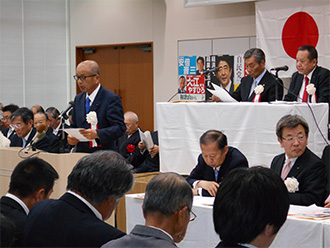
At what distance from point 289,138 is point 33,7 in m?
6.58

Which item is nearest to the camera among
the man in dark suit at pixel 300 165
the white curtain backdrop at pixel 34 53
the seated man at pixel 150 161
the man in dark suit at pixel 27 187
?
the man in dark suit at pixel 27 187

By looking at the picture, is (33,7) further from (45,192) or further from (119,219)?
(45,192)

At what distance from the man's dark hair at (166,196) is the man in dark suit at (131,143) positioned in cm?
352

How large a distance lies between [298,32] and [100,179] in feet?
16.4

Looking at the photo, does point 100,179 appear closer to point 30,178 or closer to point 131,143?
point 30,178

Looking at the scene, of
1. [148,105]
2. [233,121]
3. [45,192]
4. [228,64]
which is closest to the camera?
[45,192]

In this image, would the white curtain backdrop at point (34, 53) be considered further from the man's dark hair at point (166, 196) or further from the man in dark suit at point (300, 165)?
the man's dark hair at point (166, 196)

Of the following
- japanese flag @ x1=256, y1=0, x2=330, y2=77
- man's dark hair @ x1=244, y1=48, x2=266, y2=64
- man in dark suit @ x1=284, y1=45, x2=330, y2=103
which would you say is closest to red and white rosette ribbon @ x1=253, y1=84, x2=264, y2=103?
man's dark hair @ x1=244, y1=48, x2=266, y2=64

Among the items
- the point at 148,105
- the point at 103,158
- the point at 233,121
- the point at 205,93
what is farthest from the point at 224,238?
the point at 148,105

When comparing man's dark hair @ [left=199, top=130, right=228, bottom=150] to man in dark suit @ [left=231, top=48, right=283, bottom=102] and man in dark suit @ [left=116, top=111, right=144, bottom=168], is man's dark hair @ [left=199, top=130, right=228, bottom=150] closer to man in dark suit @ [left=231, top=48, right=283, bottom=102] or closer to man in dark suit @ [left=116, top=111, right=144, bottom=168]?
man in dark suit @ [left=231, top=48, right=283, bottom=102]

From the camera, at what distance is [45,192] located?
7.91 ft

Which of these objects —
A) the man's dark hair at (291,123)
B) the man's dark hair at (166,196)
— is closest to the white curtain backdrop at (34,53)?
the man's dark hair at (291,123)

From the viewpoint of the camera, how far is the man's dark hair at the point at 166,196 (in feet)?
5.94

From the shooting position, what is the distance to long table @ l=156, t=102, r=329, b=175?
13.1 ft
